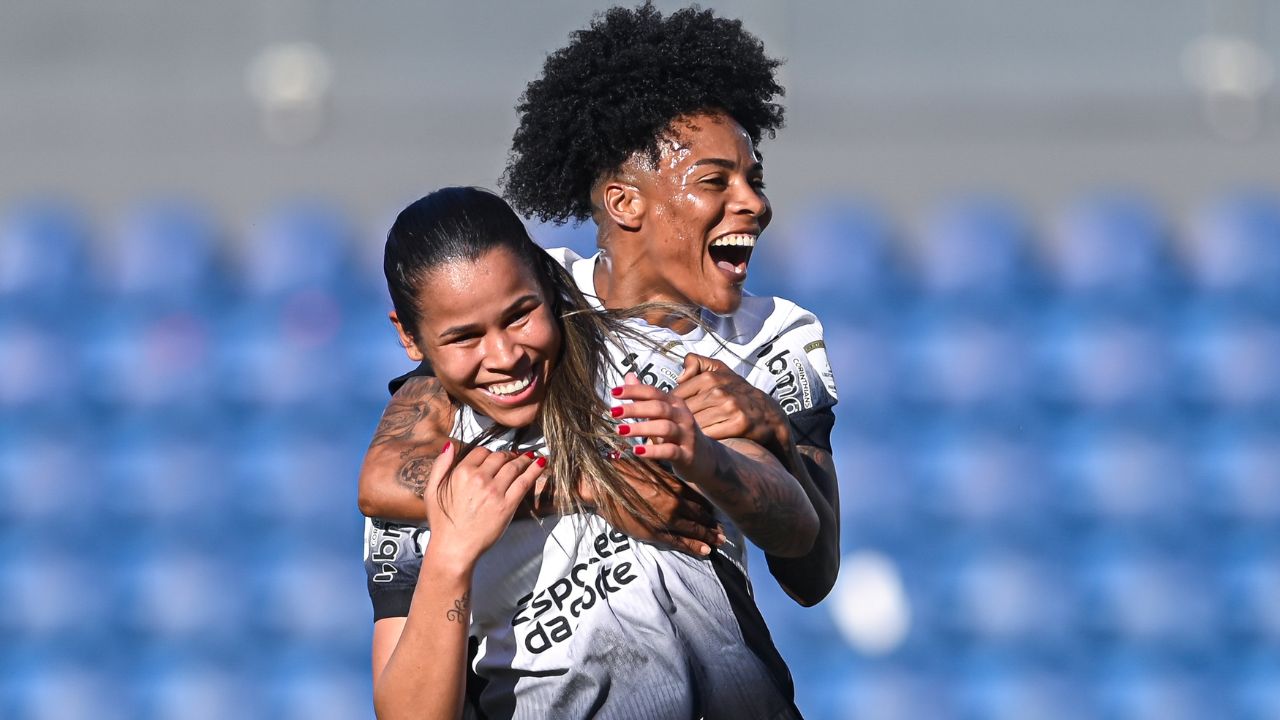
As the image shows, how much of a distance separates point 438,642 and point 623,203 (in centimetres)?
72

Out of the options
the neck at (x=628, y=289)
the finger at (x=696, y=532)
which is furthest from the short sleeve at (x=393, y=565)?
the neck at (x=628, y=289)

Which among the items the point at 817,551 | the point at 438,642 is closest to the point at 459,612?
the point at 438,642

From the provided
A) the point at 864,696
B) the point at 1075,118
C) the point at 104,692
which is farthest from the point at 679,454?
the point at 1075,118

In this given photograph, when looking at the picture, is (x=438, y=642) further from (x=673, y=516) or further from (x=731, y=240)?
(x=731, y=240)

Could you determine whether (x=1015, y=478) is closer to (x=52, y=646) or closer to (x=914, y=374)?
(x=914, y=374)

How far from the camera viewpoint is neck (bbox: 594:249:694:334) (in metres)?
2.32

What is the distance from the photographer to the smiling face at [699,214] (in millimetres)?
2324

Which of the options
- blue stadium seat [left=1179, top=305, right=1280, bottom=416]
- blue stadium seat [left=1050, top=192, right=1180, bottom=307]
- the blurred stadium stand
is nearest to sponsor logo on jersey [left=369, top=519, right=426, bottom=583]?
the blurred stadium stand

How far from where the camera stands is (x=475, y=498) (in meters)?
2.00

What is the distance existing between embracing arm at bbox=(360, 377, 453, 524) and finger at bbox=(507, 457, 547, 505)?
140 millimetres

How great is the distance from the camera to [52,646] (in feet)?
18.1

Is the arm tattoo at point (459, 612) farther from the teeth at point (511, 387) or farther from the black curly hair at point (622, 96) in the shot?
the black curly hair at point (622, 96)

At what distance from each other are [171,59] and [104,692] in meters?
2.20

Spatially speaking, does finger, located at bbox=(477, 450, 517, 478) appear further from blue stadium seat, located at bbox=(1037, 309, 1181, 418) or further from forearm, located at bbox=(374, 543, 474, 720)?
blue stadium seat, located at bbox=(1037, 309, 1181, 418)
